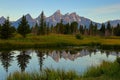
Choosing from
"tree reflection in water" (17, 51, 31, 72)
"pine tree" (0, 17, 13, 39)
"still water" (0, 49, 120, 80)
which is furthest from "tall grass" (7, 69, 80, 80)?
"pine tree" (0, 17, 13, 39)

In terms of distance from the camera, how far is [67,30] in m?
188

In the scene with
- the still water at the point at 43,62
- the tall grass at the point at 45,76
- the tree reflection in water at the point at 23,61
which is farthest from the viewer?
the tree reflection in water at the point at 23,61

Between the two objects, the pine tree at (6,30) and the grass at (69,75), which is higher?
the pine tree at (6,30)

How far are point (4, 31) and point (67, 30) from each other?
93.1m

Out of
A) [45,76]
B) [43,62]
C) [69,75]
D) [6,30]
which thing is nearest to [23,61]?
[43,62]

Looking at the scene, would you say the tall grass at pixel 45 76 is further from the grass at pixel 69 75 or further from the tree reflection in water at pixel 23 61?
the tree reflection in water at pixel 23 61

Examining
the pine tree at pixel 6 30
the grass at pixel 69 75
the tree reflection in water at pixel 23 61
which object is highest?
the pine tree at pixel 6 30

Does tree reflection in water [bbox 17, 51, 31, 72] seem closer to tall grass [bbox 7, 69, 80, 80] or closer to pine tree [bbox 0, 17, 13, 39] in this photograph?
Result: tall grass [bbox 7, 69, 80, 80]

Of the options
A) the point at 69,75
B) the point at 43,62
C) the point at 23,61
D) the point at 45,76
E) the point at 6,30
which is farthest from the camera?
the point at 6,30

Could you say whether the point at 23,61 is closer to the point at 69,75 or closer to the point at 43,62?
the point at 43,62

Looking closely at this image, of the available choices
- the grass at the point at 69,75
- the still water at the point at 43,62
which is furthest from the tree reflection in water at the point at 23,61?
the grass at the point at 69,75

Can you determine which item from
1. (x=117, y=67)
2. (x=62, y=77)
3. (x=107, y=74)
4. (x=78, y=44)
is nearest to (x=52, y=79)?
(x=62, y=77)

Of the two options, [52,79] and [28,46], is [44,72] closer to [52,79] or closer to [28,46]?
[52,79]

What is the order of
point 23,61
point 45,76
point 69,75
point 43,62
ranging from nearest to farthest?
point 45,76
point 69,75
point 43,62
point 23,61
